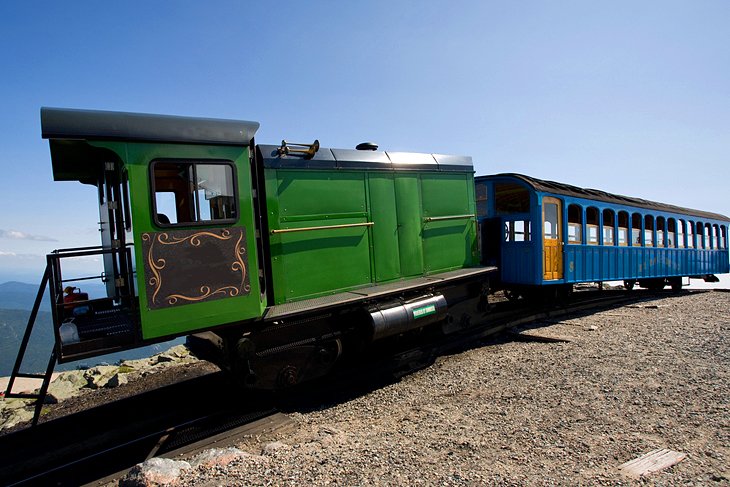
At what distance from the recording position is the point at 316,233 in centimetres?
610

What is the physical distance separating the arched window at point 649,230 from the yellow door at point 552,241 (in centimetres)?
529

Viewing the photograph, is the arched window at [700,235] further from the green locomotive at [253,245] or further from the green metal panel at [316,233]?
the green metal panel at [316,233]

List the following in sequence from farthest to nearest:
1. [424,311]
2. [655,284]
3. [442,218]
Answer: [655,284] → [442,218] → [424,311]

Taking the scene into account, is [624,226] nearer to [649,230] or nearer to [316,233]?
[649,230]

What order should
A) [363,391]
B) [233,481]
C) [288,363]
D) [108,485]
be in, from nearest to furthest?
[233,481]
[108,485]
[288,363]
[363,391]

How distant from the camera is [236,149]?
4.95 meters

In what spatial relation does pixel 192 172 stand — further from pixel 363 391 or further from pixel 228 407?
pixel 363 391

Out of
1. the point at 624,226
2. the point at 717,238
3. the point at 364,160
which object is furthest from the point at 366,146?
the point at 717,238

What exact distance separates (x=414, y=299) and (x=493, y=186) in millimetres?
5123

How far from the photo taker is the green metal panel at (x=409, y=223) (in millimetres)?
7227

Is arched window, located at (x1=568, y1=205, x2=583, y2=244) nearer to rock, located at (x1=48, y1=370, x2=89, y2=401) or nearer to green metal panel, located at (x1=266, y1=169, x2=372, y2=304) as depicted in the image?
green metal panel, located at (x1=266, y1=169, x2=372, y2=304)

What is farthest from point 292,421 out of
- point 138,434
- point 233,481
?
point 138,434

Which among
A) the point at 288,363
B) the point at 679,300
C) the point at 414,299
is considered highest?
the point at 414,299

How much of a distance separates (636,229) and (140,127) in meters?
14.1
